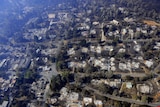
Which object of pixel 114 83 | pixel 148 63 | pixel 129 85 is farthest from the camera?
pixel 148 63

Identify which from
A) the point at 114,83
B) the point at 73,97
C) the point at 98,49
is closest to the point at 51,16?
the point at 98,49

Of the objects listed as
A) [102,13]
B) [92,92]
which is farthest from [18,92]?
[102,13]

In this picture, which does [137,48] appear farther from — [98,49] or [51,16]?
[51,16]

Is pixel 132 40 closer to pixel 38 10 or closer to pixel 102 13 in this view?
pixel 102 13

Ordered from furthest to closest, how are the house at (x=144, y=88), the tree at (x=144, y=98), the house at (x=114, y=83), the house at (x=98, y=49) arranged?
1. the house at (x=98, y=49)
2. the house at (x=114, y=83)
3. the house at (x=144, y=88)
4. the tree at (x=144, y=98)

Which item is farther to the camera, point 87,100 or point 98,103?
point 87,100

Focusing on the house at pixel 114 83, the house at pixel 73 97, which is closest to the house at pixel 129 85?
the house at pixel 114 83

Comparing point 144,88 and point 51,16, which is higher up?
point 51,16

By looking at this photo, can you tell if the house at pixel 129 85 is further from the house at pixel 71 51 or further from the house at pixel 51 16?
the house at pixel 51 16

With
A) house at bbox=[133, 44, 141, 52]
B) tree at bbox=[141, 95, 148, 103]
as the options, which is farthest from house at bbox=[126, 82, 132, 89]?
house at bbox=[133, 44, 141, 52]

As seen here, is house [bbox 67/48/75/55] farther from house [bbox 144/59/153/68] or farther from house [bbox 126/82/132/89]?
house [bbox 126/82/132/89]

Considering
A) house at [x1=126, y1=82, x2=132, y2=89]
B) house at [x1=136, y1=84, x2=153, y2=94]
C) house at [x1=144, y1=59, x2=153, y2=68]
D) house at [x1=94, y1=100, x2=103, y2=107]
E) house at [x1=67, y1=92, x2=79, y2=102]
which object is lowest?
house at [x1=94, y1=100, x2=103, y2=107]
